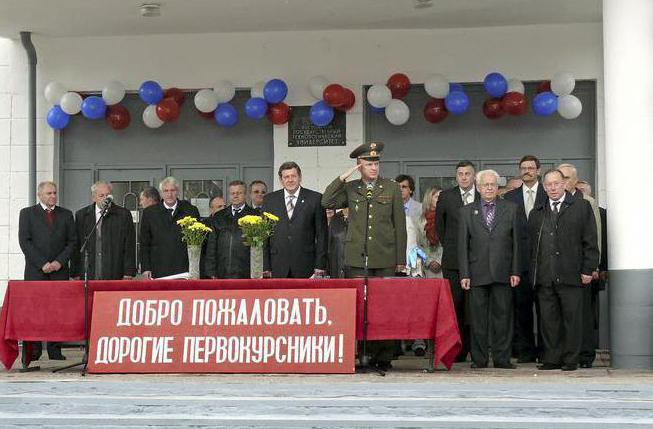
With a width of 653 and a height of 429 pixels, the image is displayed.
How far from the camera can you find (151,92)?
1362 centimetres

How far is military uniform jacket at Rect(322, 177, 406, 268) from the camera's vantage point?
9.82m

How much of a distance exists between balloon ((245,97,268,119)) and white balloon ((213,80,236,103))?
0.98 ft

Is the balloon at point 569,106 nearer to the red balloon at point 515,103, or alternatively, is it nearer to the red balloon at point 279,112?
the red balloon at point 515,103

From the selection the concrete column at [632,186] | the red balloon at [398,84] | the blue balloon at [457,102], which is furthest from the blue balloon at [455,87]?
the concrete column at [632,186]

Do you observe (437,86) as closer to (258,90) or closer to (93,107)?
(258,90)

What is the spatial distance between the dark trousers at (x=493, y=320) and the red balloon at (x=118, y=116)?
18.0ft

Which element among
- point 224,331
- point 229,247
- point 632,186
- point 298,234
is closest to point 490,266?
point 632,186

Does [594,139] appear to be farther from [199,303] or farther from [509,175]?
[199,303]

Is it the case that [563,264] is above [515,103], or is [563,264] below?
below

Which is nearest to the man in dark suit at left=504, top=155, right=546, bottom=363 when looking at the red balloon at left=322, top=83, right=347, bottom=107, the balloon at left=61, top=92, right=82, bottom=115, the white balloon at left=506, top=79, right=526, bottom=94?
the white balloon at left=506, top=79, right=526, bottom=94

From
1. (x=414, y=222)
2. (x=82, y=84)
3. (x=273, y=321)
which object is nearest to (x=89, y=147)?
(x=82, y=84)

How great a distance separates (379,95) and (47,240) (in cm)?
411

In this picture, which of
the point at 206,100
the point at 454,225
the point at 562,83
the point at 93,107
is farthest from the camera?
the point at 93,107

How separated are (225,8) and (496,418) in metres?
7.33
